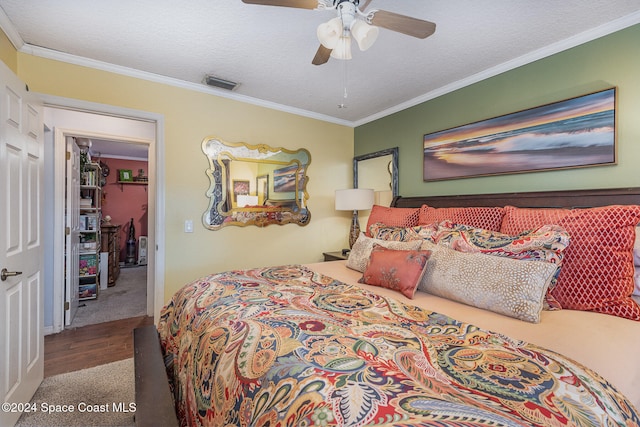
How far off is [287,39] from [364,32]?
89 cm

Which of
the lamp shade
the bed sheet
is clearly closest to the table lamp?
the lamp shade

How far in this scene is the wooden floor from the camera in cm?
229

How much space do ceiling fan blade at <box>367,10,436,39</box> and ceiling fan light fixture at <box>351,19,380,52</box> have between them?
0.23ft

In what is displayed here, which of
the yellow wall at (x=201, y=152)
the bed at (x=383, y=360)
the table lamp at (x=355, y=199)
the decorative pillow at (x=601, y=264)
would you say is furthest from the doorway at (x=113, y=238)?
the decorative pillow at (x=601, y=264)

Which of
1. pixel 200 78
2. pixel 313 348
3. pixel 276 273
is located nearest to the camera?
pixel 313 348

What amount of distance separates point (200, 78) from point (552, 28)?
110 inches

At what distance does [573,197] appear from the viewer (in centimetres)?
194

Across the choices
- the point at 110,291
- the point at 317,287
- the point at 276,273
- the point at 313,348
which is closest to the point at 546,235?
the point at 317,287

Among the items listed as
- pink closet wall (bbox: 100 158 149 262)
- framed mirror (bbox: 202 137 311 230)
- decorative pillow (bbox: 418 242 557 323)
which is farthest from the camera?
pink closet wall (bbox: 100 158 149 262)

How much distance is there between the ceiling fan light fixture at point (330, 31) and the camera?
137 cm

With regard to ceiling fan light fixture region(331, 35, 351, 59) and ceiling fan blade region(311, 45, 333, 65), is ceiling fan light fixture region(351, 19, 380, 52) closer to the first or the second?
ceiling fan light fixture region(331, 35, 351, 59)

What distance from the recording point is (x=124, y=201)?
630 cm

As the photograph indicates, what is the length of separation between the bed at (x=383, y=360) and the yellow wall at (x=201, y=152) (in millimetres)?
1233

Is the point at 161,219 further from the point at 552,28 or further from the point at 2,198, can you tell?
the point at 552,28
